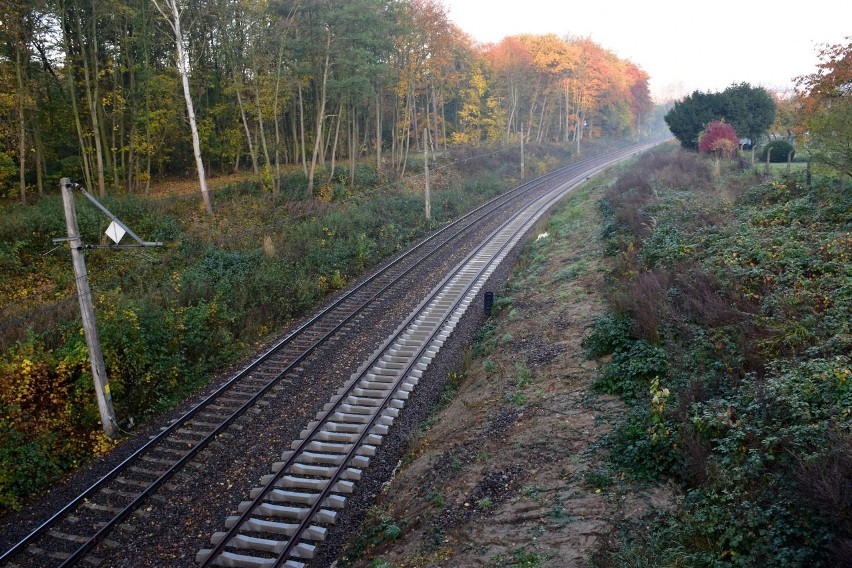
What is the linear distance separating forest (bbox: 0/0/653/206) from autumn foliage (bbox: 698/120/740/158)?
18.0 meters

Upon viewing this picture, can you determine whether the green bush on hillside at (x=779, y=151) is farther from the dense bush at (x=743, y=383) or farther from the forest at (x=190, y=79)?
the forest at (x=190, y=79)

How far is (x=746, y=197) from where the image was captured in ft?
64.4

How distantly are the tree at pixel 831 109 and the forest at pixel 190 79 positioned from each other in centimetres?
1816

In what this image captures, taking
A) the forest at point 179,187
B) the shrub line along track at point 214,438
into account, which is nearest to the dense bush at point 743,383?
the shrub line along track at point 214,438

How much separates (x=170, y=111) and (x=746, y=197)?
27301mm

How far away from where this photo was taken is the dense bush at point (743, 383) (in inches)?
246

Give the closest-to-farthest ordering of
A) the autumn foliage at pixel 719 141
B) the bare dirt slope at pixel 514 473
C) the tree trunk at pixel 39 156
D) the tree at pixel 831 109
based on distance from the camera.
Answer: the bare dirt slope at pixel 514 473 < the tree at pixel 831 109 < the tree trunk at pixel 39 156 < the autumn foliage at pixel 719 141

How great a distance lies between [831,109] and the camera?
17750mm

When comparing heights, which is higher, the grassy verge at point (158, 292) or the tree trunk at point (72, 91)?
the tree trunk at point (72, 91)

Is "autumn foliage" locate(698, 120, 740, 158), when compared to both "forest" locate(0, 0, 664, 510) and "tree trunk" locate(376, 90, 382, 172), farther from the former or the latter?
"tree trunk" locate(376, 90, 382, 172)

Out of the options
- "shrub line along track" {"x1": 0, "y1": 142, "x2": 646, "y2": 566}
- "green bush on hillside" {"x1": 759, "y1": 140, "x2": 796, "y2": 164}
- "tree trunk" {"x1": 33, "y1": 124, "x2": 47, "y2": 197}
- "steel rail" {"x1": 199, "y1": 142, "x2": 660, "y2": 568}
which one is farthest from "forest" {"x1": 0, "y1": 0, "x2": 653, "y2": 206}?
"green bush on hillside" {"x1": 759, "y1": 140, "x2": 796, "y2": 164}

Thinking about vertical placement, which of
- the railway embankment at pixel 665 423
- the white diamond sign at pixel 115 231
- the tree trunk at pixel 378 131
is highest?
the tree trunk at pixel 378 131

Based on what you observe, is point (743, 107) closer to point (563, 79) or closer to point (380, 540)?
point (563, 79)

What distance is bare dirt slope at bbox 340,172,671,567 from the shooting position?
8094 mm
